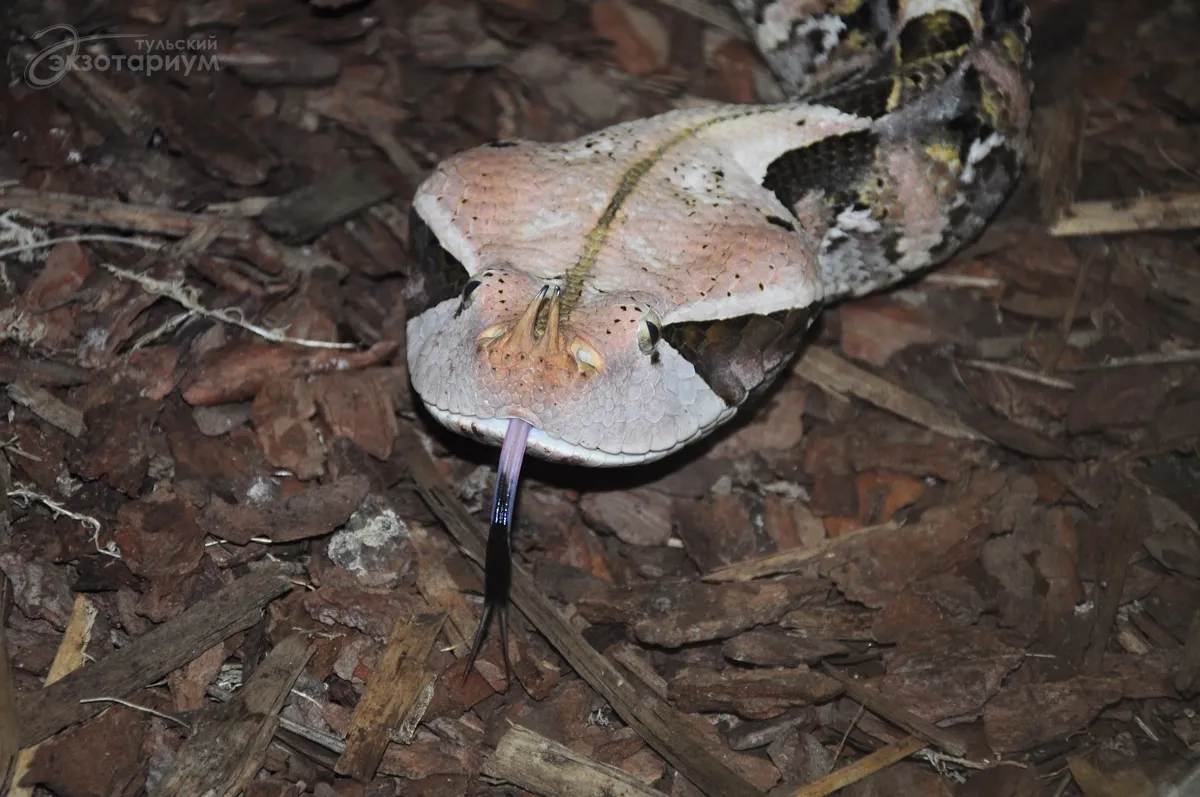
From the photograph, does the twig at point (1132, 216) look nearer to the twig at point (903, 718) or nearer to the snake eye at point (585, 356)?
the twig at point (903, 718)

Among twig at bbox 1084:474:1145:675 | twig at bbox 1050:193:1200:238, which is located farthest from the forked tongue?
twig at bbox 1050:193:1200:238

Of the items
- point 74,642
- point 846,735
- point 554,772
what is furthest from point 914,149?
point 74,642

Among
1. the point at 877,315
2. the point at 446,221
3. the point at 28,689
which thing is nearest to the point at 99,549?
the point at 28,689

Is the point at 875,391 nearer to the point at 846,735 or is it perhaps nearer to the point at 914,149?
the point at 914,149

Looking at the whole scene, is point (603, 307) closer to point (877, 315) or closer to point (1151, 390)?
point (877, 315)

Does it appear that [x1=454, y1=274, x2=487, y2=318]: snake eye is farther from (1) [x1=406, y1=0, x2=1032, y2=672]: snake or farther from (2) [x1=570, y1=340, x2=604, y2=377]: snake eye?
(2) [x1=570, y1=340, x2=604, y2=377]: snake eye

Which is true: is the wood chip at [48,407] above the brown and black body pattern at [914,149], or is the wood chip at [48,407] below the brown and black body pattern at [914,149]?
below

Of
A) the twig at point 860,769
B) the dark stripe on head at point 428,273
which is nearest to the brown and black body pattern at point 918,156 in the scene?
the dark stripe on head at point 428,273

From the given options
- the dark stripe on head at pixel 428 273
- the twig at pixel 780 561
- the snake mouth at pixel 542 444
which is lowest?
the twig at pixel 780 561
